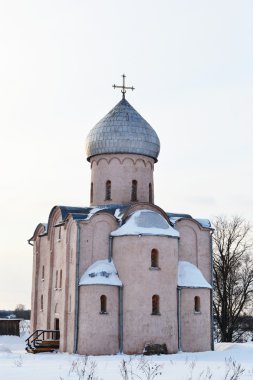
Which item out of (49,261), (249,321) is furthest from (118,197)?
(249,321)

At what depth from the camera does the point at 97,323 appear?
21.4 metres

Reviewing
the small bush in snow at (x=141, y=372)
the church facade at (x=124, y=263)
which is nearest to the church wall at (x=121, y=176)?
the church facade at (x=124, y=263)

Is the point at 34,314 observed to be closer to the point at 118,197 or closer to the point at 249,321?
the point at 118,197

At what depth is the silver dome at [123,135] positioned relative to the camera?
83.7 feet

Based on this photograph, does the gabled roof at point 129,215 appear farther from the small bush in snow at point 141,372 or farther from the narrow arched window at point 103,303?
the small bush in snow at point 141,372

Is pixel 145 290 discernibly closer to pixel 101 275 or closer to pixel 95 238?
pixel 101 275

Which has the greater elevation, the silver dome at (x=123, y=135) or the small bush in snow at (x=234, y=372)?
the silver dome at (x=123, y=135)

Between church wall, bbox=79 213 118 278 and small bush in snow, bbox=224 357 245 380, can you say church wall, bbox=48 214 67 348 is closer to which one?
church wall, bbox=79 213 118 278

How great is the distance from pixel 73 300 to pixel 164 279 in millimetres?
3654

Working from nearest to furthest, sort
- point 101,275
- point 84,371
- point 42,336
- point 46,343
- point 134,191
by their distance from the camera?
point 84,371, point 101,275, point 46,343, point 42,336, point 134,191

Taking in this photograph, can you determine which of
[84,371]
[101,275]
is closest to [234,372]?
[84,371]

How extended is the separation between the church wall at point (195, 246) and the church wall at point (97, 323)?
4288mm

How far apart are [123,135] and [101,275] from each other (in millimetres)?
6857

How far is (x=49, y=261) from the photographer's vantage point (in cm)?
2531
